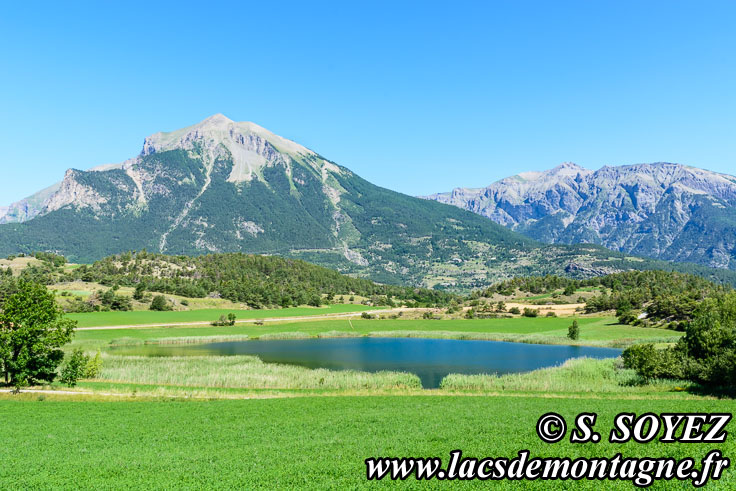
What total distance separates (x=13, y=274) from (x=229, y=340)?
136269 mm

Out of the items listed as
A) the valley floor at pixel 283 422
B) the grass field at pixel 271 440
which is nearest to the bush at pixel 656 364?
the valley floor at pixel 283 422

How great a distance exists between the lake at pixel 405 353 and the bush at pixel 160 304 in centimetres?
7275

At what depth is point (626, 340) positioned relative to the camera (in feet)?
335

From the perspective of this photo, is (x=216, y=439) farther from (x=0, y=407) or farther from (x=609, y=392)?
(x=609, y=392)

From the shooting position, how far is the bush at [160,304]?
16650 cm

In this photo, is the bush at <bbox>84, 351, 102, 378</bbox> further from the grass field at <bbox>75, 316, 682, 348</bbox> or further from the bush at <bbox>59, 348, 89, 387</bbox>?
the grass field at <bbox>75, 316, 682, 348</bbox>

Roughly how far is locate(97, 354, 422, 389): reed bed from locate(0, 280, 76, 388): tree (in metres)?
10.9

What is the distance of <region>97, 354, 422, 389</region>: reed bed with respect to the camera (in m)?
54.6

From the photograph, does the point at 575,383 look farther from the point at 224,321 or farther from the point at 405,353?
the point at 224,321

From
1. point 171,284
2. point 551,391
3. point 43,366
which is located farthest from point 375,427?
point 171,284

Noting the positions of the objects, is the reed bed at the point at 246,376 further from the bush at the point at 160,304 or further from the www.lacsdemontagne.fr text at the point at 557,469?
the bush at the point at 160,304

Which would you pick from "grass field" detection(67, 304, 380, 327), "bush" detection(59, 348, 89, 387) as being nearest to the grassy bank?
"bush" detection(59, 348, 89, 387)

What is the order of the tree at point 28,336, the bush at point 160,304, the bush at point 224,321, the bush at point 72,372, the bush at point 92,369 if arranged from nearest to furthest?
the tree at point 28,336 → the bush at point 72,372 → the bush at point 92,369 → the bush at point 224,321 → the bush at point 160,304

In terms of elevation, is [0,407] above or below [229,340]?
above
